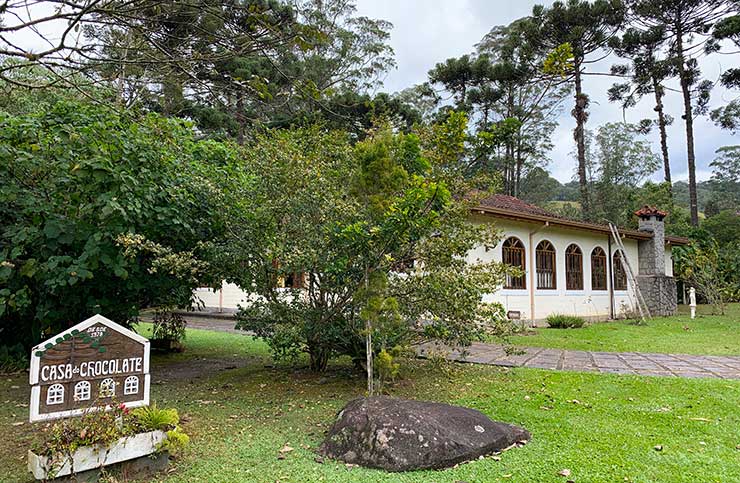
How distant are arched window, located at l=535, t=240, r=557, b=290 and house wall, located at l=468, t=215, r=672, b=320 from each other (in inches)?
5.2

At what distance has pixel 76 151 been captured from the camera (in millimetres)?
5094

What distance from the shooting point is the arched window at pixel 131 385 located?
335cm

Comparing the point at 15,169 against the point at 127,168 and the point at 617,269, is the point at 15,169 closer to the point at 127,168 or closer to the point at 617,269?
the point at 127,168

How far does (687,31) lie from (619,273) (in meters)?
11.7

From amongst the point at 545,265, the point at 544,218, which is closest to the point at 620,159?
the point at 545,265

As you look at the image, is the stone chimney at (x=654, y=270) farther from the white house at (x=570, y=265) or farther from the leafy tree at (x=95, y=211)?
the leafy tree at (x=95, y=211)

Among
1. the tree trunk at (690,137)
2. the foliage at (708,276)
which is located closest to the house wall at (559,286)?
the foliage at (708,276)

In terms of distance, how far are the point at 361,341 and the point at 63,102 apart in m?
4.77

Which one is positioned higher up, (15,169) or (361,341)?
(15,169)

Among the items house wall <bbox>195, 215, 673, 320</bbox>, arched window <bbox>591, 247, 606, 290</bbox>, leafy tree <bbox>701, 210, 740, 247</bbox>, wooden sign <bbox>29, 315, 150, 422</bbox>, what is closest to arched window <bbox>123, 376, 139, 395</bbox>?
wooden sign <bbox>29, 315, 150, 422</bbox>

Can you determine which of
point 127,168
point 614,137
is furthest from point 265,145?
point 614,137

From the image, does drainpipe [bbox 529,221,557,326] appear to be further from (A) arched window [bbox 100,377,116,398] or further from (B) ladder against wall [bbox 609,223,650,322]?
(A) arched window [bbox 100,377,116,398]

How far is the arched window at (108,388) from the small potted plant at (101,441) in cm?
10

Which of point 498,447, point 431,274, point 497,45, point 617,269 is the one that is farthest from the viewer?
point 497,45
